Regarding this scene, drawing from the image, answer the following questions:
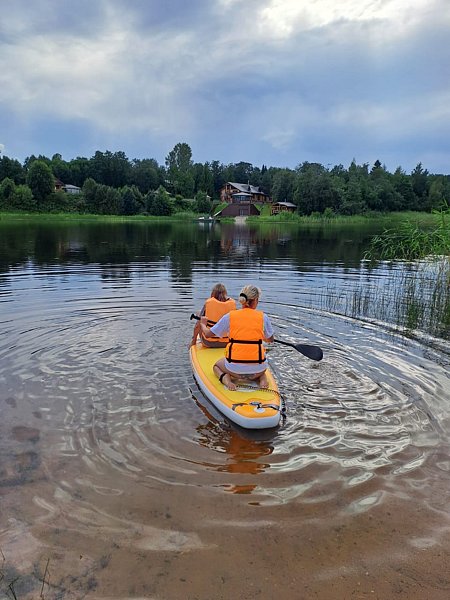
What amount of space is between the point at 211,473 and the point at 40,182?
301ft

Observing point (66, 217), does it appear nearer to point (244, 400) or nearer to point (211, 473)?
point (244, 400)

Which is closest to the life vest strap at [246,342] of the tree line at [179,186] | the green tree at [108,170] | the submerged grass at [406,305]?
the submerged grass at [406,305]

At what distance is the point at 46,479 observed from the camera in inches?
177

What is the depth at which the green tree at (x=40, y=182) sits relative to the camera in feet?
276

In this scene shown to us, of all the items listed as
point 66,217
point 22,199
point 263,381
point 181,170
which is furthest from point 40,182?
point 263,381

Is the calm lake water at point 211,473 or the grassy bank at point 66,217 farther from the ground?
the grassy bank at point 66,217

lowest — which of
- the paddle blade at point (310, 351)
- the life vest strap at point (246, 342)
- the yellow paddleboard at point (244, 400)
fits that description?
the yellow paddleboard at point (244, 400)

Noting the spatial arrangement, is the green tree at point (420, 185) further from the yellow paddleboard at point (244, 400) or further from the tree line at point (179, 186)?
the yellow paddleboard at point (244, 400)

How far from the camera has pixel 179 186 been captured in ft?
393

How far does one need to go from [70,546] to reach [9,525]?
25.9 inches

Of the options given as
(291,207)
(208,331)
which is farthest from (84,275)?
(291,207)

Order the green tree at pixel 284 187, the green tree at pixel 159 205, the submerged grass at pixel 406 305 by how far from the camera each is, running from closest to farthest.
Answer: the submerged grass at pixel 406 305 → the green tree at pixel 159 205 → the green tree at pixel 284 187

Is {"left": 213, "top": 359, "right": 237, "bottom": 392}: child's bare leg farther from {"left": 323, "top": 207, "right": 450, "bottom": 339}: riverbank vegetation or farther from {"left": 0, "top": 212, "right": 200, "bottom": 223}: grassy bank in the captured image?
{"left": 0, "top": 212, "right": 200, "bottom": 223}: grassy bank

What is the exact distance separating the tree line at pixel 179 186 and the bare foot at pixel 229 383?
270 feet
